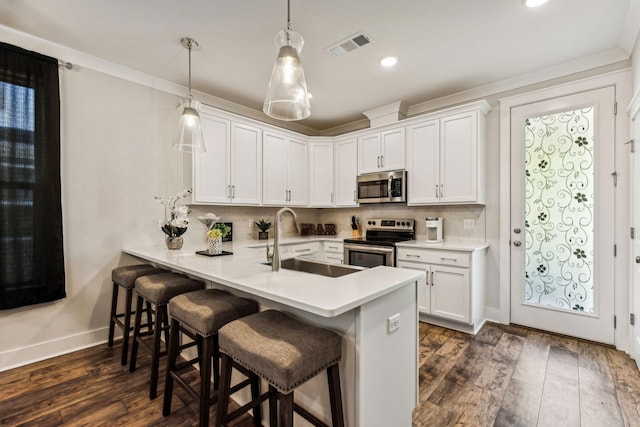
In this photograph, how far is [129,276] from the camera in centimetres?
244

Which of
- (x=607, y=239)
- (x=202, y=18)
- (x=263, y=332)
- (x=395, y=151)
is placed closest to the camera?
(x=263, y=332)

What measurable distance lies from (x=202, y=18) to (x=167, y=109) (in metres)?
1.37

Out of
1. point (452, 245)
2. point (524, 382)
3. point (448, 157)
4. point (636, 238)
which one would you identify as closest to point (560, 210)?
point (636, 238)

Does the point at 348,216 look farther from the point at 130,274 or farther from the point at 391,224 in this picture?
the point at 130,274

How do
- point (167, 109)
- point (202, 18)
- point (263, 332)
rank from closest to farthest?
1. point (263, 332)
2. point (202, 18)
3. point (167, 109)

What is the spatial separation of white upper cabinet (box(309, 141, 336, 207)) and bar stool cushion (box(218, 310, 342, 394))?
3080 mm

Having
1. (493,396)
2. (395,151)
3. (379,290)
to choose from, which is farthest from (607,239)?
(379,290)

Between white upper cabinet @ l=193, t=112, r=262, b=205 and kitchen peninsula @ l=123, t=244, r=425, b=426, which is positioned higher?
white upper cabinet @ l=193, t=112, r=262, b=205

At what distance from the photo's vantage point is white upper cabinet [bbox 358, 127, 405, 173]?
3.75 m

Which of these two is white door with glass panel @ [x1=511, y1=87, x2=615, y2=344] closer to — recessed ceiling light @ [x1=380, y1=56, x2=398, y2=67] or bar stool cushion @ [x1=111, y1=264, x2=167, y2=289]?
recessed ceiling light @ [x1=380, y1=56, x2=398, y2=67]

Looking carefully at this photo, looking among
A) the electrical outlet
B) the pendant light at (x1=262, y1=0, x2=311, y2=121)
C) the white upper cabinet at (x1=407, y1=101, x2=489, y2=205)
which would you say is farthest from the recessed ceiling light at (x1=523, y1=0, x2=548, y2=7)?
the electrical outlet

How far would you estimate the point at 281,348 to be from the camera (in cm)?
116

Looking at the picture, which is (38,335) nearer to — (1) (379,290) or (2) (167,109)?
(2) (167,109)

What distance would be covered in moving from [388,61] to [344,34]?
2.03 feet
